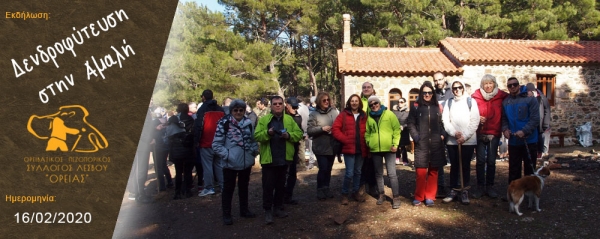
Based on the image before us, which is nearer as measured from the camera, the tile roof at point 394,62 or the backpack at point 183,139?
the backpack at point 183,139

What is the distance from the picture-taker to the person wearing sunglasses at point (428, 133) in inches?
187

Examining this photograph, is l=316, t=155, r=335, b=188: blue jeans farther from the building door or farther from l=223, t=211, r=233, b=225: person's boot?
the building door

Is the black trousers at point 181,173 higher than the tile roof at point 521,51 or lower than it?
lower

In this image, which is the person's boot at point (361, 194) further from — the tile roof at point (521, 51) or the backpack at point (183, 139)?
the tile roof at point (521, 51)

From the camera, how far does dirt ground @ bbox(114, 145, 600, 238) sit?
404 cm

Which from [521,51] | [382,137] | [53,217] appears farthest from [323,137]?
[521,51]

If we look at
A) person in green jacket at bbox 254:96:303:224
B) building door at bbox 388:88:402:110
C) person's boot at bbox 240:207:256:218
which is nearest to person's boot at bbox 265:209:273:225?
person in green jacket at bbox 254:96:303:224

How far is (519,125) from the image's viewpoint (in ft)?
15.6

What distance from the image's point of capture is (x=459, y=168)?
5.07 metres

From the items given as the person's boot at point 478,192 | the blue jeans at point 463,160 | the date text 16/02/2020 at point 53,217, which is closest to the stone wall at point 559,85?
the person's boot at point 478,192

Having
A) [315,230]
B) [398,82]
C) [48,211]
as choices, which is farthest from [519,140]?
[398,82]

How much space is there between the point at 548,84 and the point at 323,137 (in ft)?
37.8

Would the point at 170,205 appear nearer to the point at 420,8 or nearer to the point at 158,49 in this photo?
the point at 158,49

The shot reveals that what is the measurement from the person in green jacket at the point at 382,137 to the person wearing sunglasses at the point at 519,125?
1283 mm
